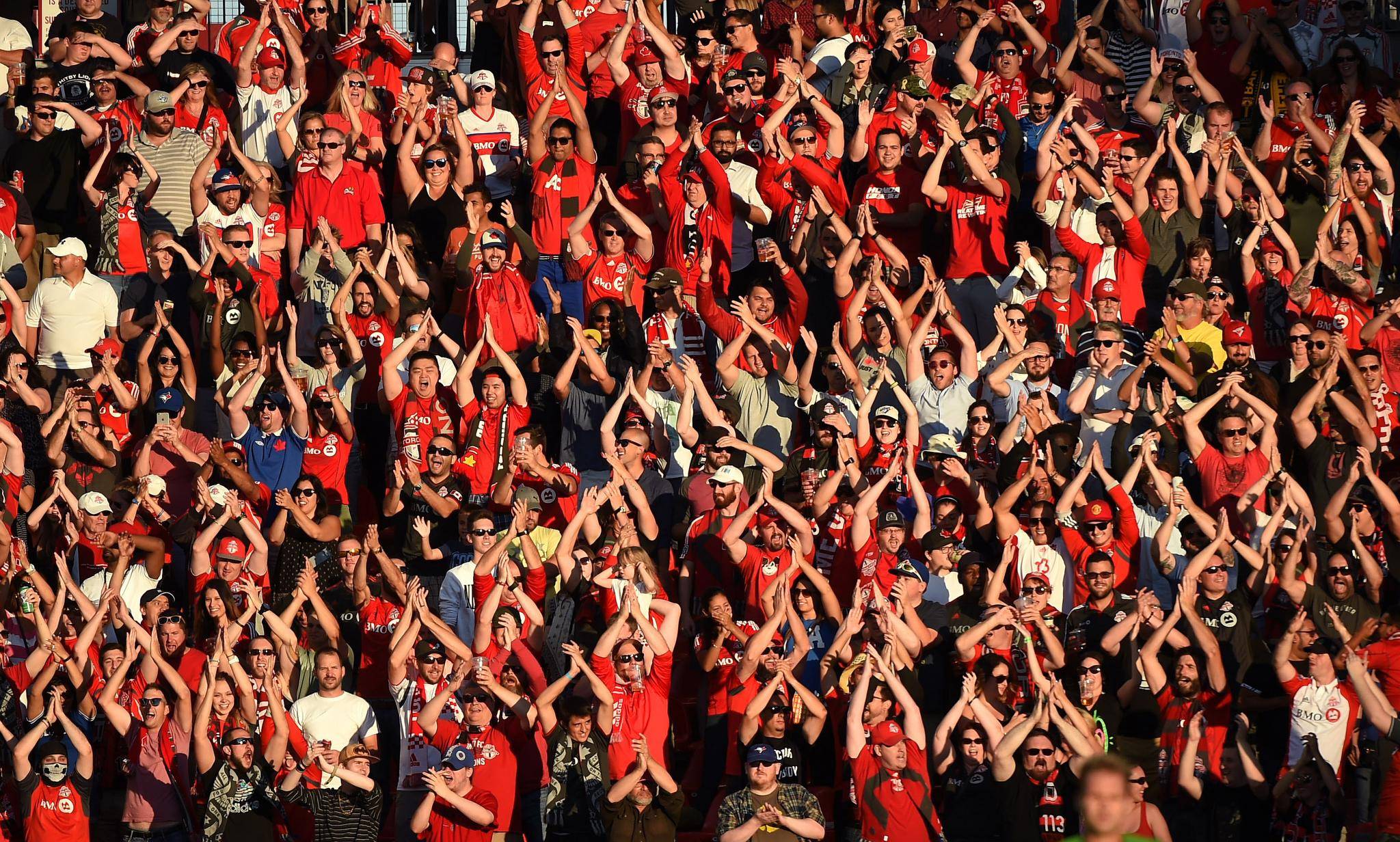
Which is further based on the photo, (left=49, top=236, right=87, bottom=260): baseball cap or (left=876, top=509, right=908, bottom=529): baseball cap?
(left=49, top=236, right=87, bottom=260): baseball cap

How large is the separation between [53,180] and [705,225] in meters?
4.58

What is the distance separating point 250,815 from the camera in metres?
13.9

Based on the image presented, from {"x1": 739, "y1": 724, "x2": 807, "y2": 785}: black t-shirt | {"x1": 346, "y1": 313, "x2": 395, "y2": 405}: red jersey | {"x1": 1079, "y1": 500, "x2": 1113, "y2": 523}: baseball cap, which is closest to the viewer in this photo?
{"x1": 739, "y1": 724, "x2": 807, "y2": 785}: black t-shirt

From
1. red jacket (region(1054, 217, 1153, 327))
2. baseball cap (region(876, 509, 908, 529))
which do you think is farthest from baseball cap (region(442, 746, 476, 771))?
red jacket (region(1054, 217, 1153, 327))

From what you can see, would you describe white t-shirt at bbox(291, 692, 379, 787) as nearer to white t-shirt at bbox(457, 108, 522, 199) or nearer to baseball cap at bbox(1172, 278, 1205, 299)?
white t-shirt at bbox(457, 108, 522, 199)

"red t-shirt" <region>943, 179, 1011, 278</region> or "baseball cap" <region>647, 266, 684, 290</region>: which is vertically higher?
"red t-shirt" <region>943, 179, 1011, 278</region>

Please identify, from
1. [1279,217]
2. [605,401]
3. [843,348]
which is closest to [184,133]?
[605,401]

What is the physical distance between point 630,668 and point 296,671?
2.03 metres

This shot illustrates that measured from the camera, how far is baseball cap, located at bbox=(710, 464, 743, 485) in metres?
14.9

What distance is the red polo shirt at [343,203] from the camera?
55.5 feet

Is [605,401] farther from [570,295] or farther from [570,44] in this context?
[570,44]

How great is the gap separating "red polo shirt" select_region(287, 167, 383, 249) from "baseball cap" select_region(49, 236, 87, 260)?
1.39m

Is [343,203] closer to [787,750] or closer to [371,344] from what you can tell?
[371,344]

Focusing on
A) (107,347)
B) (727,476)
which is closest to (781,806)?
(727,476)
